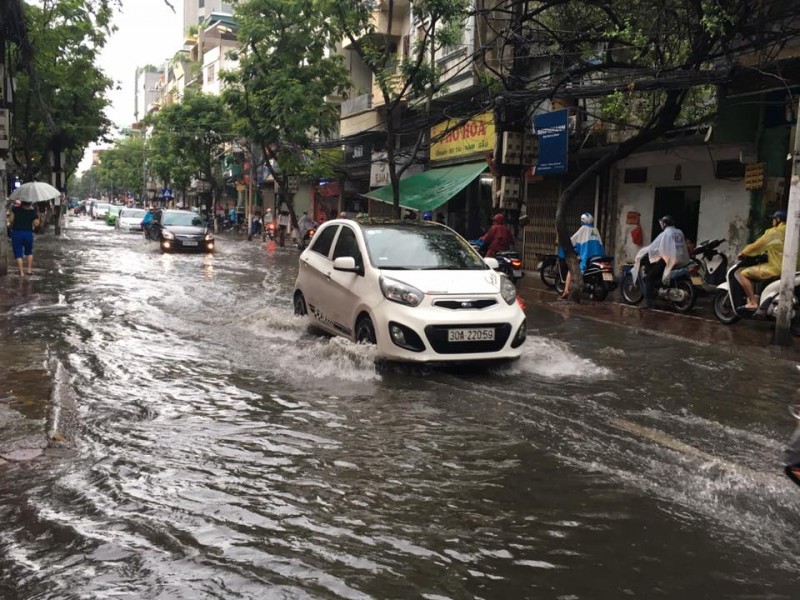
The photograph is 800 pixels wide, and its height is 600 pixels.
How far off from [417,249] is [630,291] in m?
7.09

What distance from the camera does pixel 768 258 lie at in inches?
431

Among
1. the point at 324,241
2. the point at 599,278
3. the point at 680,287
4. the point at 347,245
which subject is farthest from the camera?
the point at 599,278

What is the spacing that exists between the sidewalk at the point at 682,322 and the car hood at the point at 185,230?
1503cm

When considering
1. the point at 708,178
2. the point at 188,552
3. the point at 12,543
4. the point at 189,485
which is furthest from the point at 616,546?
the point at 708,178

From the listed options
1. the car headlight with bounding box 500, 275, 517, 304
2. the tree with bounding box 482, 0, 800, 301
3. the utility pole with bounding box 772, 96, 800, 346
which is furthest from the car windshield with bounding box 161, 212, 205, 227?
the utility pole with bounding box 772, 96, 800, 346

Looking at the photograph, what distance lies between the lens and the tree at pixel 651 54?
11.6 m

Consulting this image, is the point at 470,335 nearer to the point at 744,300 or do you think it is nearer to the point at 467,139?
the point at 744,300

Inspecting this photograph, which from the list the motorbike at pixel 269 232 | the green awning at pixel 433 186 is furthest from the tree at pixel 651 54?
the motorbike at pixel 269 232

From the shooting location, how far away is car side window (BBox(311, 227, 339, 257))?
9.34 metres

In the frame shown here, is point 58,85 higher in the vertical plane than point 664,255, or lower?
higher

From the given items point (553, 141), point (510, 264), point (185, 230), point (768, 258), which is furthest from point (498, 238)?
point (185, 230)

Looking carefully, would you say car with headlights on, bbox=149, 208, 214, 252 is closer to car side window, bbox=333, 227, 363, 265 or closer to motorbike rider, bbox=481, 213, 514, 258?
motorbike rider, bbox=481, 213, 514, 258

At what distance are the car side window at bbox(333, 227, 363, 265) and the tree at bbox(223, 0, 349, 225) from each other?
1405 centimetres

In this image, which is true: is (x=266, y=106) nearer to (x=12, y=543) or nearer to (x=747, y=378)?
(x=747, y=378)
